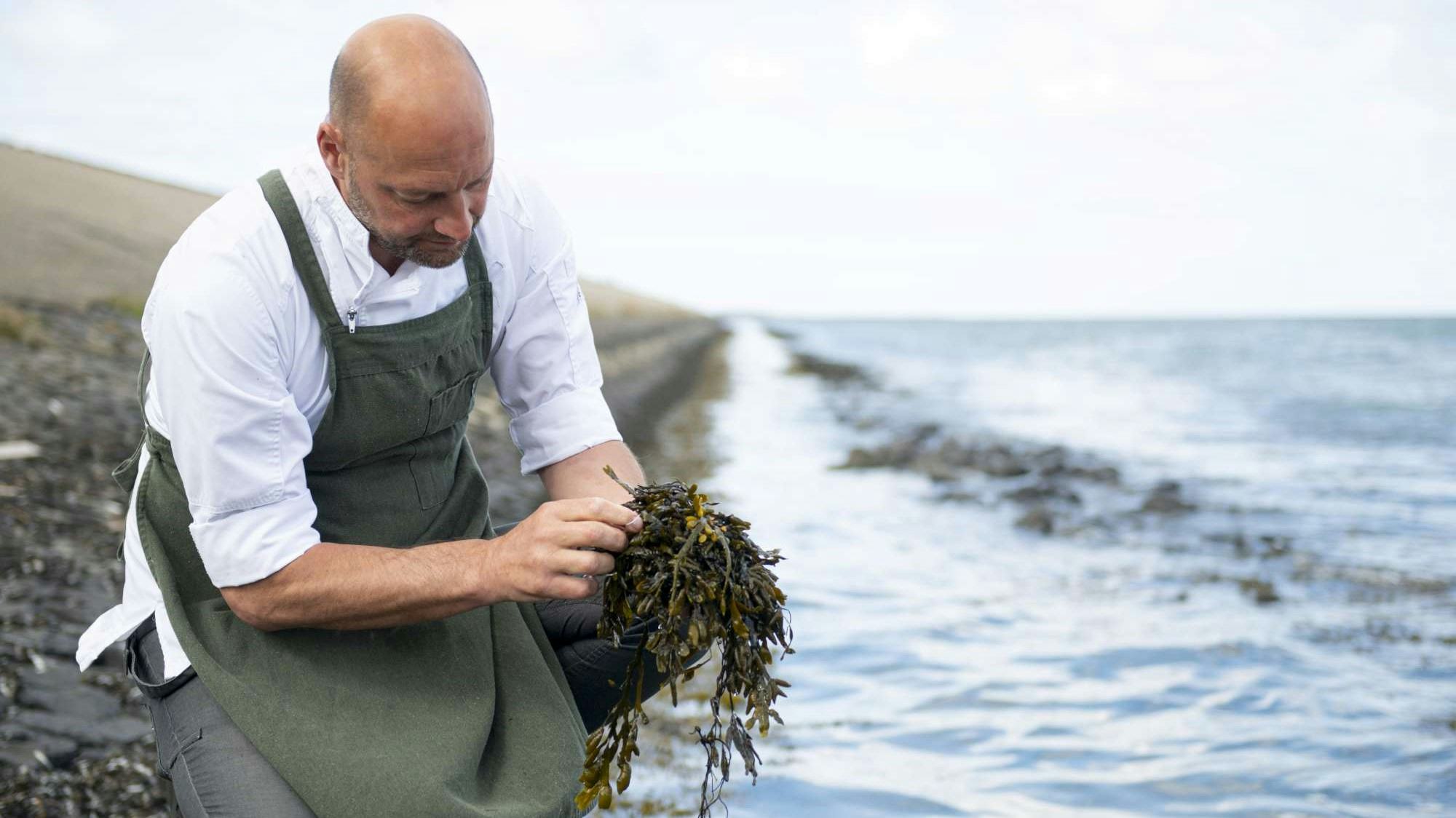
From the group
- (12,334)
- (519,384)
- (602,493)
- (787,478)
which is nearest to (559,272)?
(519,384)

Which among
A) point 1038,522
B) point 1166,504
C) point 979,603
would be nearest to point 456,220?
point 979,603

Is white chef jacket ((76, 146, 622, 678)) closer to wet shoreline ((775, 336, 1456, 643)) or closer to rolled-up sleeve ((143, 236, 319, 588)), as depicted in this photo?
rolled-up sleeve ((143, 236, 319, 588))

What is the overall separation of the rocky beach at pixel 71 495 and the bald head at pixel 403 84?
2.39m

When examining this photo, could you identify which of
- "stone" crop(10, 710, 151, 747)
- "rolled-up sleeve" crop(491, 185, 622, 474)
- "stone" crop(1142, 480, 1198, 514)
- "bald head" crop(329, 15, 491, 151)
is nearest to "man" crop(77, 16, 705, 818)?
"bald head" crop(329, 15, 491, 151)

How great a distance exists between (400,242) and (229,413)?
486 millimetres

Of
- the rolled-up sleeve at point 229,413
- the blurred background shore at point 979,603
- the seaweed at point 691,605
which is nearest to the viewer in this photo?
the rolled-up sleeve at point 229,413

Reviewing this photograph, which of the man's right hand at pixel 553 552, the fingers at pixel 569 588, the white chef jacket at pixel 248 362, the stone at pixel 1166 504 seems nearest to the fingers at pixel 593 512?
the man's right hand at pixel 553 552

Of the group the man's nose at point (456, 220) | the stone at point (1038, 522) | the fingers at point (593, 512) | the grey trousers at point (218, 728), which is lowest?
the stone at point (1038, 522)

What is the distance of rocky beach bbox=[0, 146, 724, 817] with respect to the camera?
3674mm

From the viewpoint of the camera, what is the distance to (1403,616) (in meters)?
7.94

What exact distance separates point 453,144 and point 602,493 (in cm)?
95

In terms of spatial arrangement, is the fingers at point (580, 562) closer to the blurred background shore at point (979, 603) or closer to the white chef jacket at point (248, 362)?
the white chef jacket at point (248, 362)

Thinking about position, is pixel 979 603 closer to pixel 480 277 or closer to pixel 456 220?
pixel 480 277

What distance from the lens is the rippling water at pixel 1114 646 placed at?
4.67 meters
